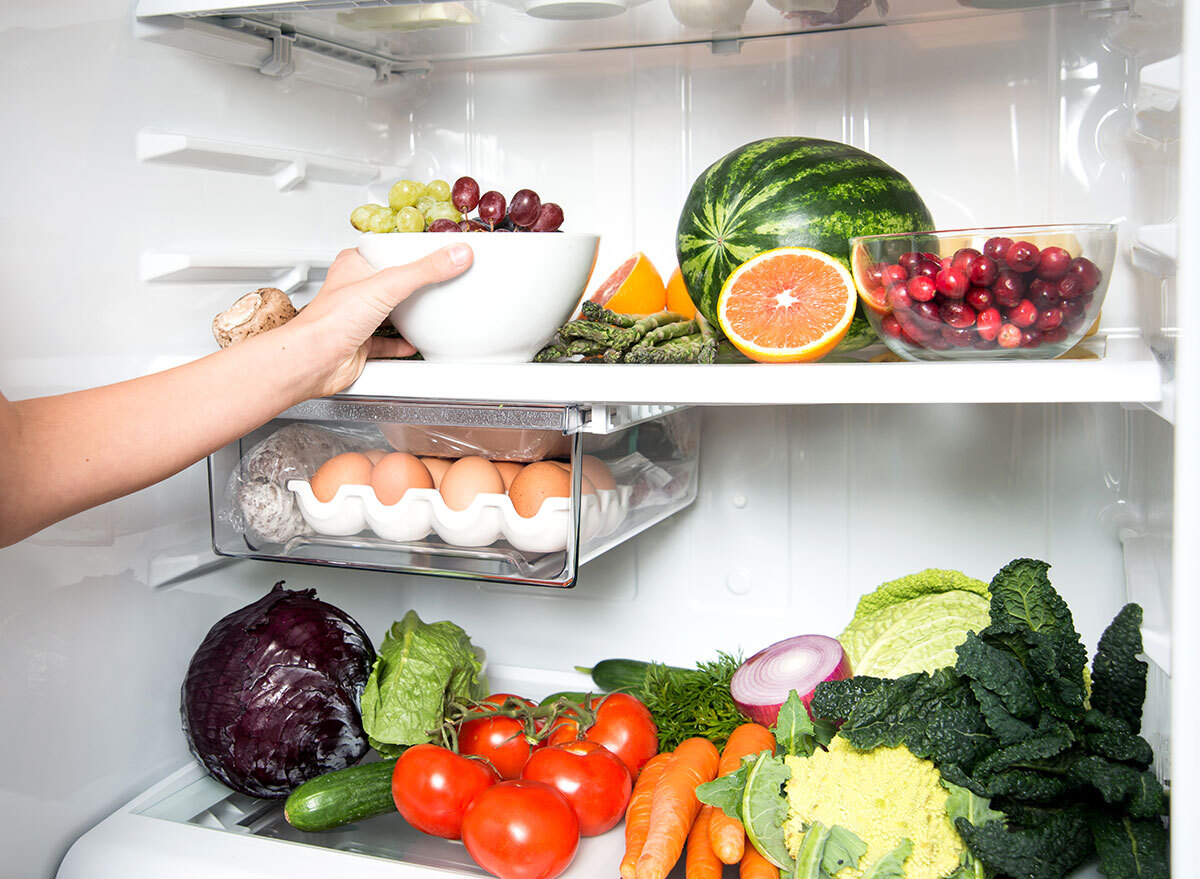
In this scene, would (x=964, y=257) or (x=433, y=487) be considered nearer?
(x=964, y=257)

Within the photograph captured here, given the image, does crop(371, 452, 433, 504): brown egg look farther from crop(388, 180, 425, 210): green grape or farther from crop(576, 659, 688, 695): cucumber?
crop(576, 659, 688, 695): cucumber

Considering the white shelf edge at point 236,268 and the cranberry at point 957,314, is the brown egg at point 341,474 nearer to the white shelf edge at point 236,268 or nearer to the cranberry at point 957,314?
the white shelf edge at point 236,268

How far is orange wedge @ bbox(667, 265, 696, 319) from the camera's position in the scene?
1.27m

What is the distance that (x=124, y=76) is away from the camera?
1109mm

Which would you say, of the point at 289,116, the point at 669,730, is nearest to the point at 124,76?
the point at 289,116

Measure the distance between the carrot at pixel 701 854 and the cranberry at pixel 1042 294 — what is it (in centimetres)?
57

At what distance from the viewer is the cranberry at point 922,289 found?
864mm

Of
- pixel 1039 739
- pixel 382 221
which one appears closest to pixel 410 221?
pixel 382 221

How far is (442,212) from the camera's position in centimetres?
112

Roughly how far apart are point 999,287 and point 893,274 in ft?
0.30

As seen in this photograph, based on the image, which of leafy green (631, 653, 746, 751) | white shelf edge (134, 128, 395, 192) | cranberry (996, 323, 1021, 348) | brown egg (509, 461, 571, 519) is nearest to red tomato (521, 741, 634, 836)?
leafy green (631, 653, 746, 751)

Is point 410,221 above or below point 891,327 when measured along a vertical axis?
above

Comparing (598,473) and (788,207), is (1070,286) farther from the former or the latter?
(598,473)

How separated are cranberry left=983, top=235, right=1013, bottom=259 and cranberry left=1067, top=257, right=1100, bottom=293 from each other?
0.05 metres
